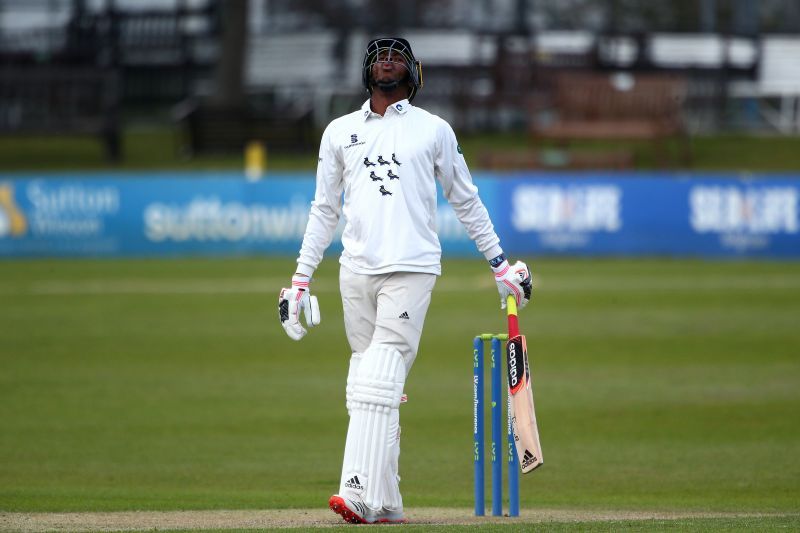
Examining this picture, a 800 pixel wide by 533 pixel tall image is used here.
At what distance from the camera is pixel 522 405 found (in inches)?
249

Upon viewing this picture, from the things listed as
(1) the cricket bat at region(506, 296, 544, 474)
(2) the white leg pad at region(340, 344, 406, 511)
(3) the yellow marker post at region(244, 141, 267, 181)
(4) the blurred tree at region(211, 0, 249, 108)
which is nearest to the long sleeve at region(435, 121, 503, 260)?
(1) the cricket bat at region(506, 296, 544, 474)

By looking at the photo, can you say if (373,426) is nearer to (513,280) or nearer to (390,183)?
(513,280)

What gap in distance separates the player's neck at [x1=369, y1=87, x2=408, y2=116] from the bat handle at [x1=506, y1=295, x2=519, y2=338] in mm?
1075

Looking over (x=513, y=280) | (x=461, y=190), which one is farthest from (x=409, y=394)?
(x=461, y=190)

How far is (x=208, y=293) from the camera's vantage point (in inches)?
709

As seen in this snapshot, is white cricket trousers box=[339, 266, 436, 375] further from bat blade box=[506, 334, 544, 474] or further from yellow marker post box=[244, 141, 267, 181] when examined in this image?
yellow marker post box=[244, 141, 267, 181]

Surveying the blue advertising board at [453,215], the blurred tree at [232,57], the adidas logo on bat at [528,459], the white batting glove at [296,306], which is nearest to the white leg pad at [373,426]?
the white batting glove at [296,306]

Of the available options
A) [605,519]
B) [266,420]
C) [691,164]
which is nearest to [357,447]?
[605,519]

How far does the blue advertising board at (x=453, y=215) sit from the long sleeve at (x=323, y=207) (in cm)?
1512

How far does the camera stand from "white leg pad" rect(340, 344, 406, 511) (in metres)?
6.36

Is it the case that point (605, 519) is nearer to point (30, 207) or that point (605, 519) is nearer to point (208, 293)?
point (208, 293)

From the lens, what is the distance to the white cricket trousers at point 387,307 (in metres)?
6.44

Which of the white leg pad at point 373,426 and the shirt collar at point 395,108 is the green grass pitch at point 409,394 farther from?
the shirt collar at point 395,108

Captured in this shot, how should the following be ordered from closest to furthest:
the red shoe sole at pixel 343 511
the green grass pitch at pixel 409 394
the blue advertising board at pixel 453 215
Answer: the red shoe sole at pixel 343 511 < the green grass pitch at pixel 409 394 < the blue advertising board at pixel 453 215
